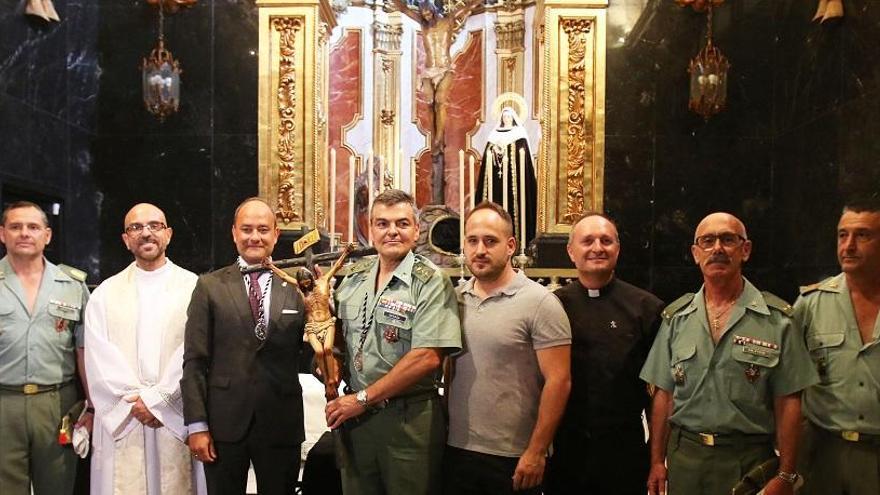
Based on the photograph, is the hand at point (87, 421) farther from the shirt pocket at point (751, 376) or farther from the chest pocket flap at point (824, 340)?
the chest pocket flap at point (824, 340)

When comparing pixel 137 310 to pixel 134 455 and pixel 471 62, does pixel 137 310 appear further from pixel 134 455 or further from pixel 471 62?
pixel 471 62

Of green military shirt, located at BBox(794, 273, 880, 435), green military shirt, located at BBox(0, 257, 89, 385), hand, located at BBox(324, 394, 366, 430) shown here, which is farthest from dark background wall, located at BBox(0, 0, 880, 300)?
hand, located at BBox(324, 394, 366, 430)

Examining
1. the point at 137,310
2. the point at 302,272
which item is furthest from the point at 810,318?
the point at 137,310

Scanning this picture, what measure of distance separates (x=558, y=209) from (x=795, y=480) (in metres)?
3.43

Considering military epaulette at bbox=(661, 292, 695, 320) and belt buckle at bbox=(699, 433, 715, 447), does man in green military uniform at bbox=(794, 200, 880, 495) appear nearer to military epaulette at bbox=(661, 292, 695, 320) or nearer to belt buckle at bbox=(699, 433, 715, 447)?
military epaulette at bbox=(661, 292, 695, 320)

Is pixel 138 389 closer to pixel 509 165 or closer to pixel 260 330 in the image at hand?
pixel 260 330

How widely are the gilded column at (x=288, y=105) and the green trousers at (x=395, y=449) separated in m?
3.34

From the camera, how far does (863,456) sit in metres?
2.91

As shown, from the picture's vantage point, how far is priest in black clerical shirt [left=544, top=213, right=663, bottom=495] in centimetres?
305

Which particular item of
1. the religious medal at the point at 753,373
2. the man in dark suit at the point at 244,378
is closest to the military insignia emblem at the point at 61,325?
the man in dark suit at the point at 244,378

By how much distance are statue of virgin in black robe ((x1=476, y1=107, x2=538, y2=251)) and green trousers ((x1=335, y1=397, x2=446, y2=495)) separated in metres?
3.28

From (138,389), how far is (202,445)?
0.54 meters

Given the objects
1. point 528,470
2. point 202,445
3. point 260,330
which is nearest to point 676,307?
point 528,470

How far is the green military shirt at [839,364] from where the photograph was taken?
2.90 meters
